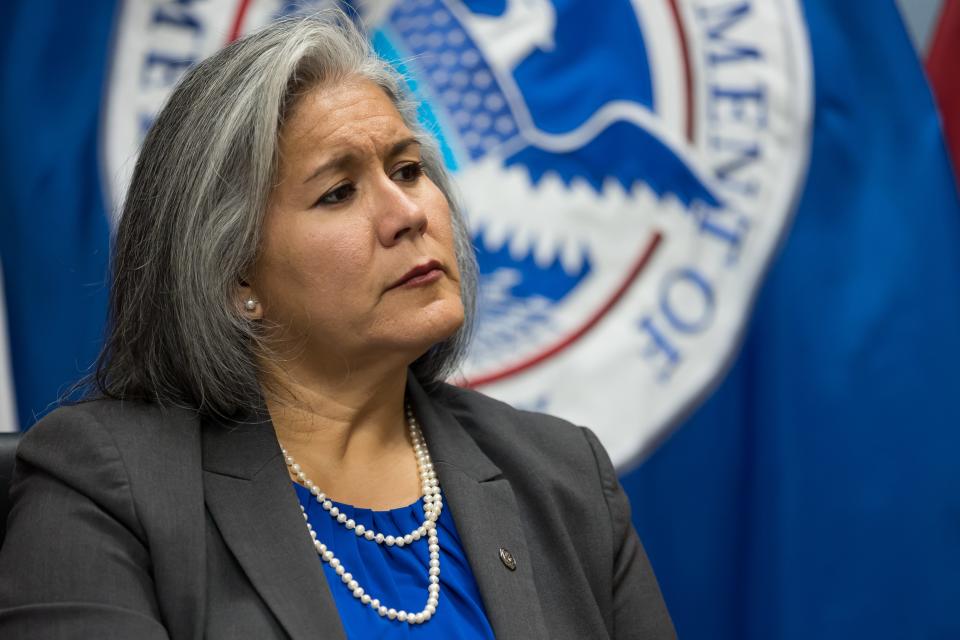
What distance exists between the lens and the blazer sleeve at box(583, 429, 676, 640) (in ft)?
5.36

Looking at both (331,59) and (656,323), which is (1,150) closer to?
(331,59)

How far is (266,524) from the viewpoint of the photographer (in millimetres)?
1414

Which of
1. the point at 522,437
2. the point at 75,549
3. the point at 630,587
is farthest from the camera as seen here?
the point at 522,437

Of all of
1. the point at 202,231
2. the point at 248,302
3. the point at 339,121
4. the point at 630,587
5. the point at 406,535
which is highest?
the point at 339,121

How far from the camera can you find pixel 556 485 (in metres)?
1.66

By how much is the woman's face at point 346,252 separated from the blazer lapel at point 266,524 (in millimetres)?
170

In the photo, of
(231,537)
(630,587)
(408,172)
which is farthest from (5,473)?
(630,587)

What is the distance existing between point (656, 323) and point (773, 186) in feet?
1.26

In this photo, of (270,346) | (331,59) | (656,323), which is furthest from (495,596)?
(656,323)

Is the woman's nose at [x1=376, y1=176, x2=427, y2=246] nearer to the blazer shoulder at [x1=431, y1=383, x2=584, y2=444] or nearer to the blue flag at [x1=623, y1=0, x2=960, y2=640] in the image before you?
the blazer shoulder at [x1=431, y1=383, x2=584, y2=444]

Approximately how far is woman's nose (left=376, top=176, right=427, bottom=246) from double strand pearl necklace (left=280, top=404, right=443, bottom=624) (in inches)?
12.6

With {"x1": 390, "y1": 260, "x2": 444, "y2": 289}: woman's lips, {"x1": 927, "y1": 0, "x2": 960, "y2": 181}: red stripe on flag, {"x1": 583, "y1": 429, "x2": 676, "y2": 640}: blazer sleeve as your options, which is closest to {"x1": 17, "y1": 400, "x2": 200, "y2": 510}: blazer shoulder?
{"x1": 390, "y1": 260, "x2": 444, "y2": 289}: woman's lips

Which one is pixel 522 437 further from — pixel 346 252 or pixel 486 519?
pixel 346 252

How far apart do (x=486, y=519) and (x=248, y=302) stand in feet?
1.49
